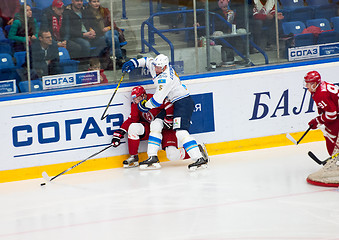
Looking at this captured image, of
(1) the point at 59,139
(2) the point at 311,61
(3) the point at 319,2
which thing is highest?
(3) the point at 319,2

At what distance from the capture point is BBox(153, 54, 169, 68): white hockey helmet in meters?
6.23

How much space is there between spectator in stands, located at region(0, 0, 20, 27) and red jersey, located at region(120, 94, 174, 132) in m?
1.47

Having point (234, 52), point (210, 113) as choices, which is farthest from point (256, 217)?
Result: point (234, 52)

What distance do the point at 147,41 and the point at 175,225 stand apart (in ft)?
8.39

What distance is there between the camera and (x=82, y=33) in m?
6.35

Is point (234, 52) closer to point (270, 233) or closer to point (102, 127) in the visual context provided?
point (102, 127)

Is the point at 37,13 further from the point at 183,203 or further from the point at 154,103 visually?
the point at 183,203

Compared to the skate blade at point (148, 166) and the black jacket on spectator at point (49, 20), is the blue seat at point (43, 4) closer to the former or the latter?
the black jacket on spectator at point (49, 20)

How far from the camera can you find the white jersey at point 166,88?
615 centimetres

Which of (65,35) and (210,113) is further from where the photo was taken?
(210,113)

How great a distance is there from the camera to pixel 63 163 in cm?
630

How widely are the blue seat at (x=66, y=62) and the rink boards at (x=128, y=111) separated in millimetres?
228

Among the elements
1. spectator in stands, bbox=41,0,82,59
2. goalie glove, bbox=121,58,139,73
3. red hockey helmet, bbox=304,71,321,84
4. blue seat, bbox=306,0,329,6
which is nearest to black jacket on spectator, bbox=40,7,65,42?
spectator in stands, bbox=41,0,82,59

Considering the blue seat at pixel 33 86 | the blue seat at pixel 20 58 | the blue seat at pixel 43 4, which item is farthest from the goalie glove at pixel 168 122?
the blue seat at pixel 43 4
